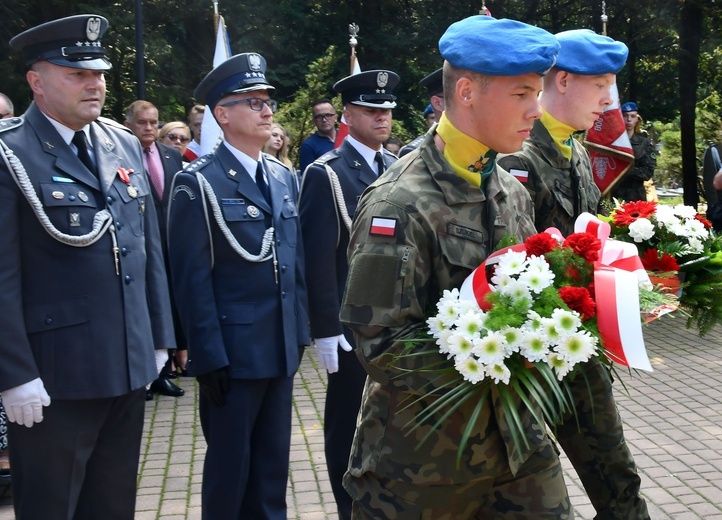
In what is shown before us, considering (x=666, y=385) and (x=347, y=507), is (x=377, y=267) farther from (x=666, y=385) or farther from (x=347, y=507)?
(x=666, y=385)

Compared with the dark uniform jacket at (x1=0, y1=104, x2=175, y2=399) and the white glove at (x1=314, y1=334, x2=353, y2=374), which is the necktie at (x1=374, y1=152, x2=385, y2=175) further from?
the dark uniform jacket at (x1=0, y1=104, x2=175, y2=399)

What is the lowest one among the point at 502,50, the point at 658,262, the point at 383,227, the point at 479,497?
the point at 479,497

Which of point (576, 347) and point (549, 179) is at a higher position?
point (549, 179)

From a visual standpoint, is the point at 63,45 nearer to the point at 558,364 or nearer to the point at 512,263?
the point at 512,263

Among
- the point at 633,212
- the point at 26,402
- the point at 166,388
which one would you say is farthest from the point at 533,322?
the point at 166,388

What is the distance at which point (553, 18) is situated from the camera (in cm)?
2123

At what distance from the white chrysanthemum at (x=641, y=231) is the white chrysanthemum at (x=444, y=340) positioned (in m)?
1.26

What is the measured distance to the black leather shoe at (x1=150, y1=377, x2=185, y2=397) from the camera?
7297mm

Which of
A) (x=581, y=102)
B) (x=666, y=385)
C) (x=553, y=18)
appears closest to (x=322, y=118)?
(x=666, y=385)

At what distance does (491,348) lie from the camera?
89.9 inches

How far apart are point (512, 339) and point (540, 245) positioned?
33cm

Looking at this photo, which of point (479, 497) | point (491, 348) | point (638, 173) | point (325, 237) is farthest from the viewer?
point (638, 173)

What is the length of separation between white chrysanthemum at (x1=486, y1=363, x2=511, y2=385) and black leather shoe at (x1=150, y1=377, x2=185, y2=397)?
532 cm

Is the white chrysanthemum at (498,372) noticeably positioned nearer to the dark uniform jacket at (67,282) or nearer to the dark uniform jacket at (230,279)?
the dark uniform jacket at (67,282)
